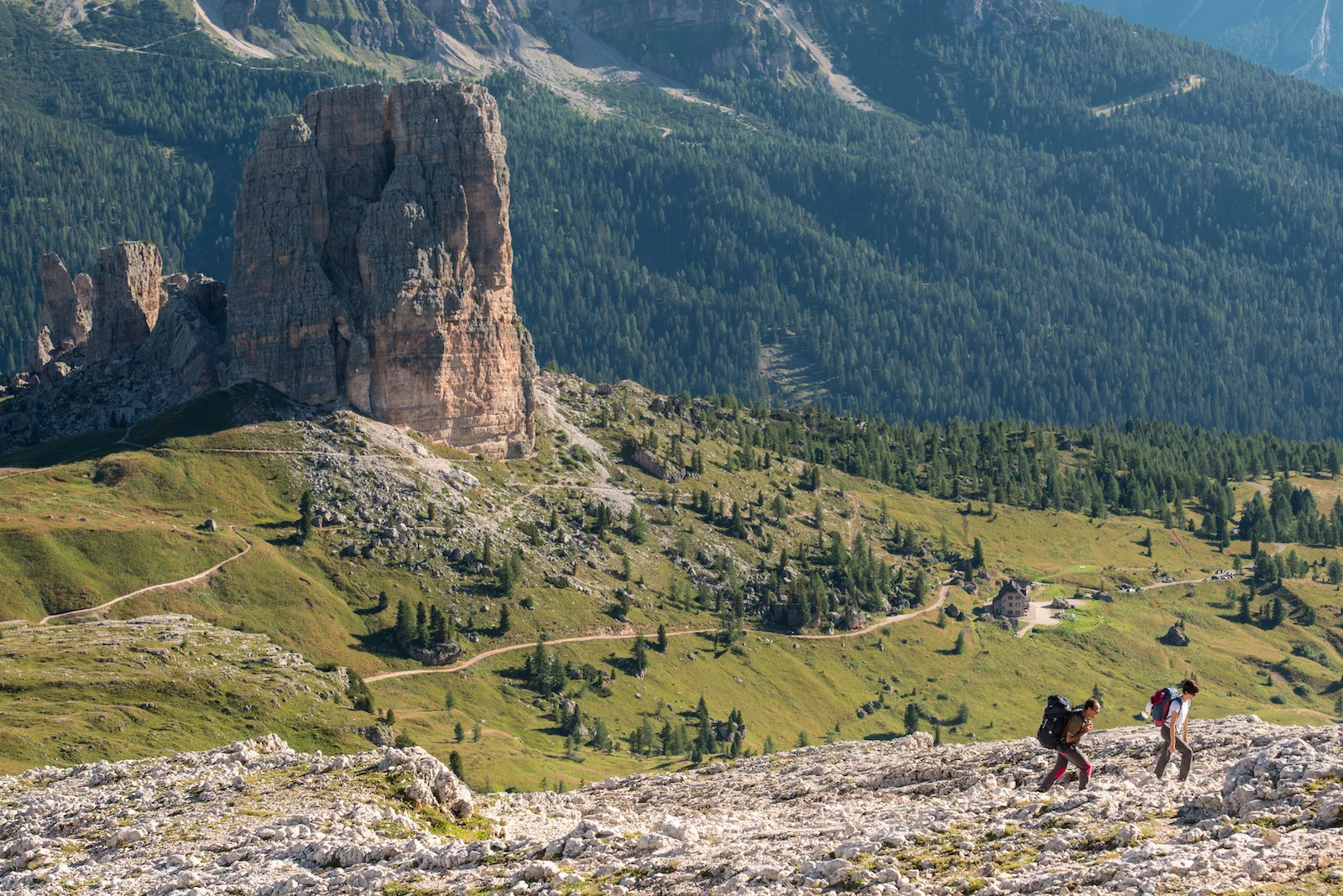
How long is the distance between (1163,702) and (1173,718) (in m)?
0.83

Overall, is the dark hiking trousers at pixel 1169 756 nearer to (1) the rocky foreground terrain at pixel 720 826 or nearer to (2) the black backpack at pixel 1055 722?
(1) the rocky foreground terrain at pixel 720 826

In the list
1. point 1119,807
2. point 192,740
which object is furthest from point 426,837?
point 192,740

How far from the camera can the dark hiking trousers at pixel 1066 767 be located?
5722 centimetres

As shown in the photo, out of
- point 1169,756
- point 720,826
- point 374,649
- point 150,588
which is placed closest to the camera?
point 1169,756

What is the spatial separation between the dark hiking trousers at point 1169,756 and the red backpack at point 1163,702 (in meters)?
0.68

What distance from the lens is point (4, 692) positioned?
140 m

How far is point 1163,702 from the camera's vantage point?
56469 mm

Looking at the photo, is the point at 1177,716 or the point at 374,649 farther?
the point at 374,649

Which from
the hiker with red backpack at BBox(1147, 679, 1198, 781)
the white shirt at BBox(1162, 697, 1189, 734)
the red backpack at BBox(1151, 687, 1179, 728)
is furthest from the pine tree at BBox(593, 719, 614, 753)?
the red backpack at BBox(1151, 687, 1179, 728)

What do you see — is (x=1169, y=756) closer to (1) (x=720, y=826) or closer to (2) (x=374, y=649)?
(1) (x=720, y=826)

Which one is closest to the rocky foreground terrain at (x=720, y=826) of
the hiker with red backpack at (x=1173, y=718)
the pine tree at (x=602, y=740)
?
the hiker with red backpack at (x=1173, y=718)

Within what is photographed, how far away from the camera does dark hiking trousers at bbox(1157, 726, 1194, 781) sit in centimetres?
5756

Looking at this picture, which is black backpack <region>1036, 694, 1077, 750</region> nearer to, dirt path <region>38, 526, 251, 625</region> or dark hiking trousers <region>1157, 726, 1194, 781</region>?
dark hiking trousers <region>1157, 726, 1194, 781</region>

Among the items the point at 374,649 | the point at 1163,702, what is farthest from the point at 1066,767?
the point at 374,649
